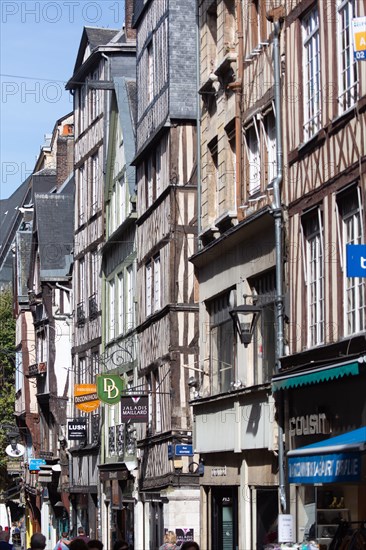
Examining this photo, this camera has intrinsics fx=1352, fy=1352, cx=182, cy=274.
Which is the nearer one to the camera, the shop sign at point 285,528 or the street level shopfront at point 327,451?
the street level shopfront at point 327,451

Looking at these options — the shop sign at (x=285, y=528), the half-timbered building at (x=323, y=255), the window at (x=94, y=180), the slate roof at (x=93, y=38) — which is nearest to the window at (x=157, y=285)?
the window at (x=94, y=180)

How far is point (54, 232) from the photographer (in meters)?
45.0

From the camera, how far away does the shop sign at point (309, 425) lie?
16681 mm

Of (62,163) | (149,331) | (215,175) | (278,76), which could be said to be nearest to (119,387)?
(149,331)

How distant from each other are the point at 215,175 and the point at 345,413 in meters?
8.44

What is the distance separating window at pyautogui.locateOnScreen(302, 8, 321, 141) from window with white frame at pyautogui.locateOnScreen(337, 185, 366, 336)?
153cm

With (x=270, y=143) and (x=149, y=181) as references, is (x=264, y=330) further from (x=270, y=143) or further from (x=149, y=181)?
(x=149, y=181)

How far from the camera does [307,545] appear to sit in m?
15.8

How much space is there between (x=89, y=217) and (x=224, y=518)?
17416mm

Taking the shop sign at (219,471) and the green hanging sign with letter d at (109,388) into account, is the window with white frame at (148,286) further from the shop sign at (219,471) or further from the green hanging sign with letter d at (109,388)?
the shop sign at (219,471)

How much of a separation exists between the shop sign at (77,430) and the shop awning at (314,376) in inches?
756

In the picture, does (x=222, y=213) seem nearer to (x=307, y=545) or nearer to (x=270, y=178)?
(x=270, y=178)

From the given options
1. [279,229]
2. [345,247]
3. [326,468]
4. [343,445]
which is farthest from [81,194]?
[343,445]

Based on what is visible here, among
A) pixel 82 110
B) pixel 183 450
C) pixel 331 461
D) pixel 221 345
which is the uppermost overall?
pixel 82 110
